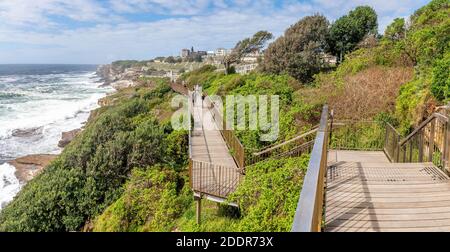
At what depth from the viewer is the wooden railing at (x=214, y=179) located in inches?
348

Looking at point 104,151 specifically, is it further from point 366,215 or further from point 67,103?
point 67,103

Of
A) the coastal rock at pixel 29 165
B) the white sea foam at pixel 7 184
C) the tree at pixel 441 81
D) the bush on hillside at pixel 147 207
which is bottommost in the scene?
the white sea foam at pixel 7 184

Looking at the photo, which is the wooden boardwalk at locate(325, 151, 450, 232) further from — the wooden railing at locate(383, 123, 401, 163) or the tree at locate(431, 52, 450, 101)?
the tree at locate(431, 52, 450, 101)

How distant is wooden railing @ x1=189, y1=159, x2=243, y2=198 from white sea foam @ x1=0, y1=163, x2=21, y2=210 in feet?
38.4

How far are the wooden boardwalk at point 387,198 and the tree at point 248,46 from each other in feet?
108

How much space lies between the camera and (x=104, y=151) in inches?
547

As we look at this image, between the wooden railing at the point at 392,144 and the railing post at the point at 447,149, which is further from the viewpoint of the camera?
the wooden railing at the point at 392,144

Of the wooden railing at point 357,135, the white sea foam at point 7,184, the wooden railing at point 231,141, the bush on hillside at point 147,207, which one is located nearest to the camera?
the wooden railing at point 357,135

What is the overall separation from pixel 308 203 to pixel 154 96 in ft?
104

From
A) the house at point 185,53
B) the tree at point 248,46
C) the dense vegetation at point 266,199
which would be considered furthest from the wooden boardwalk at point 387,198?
the house at point 185,53

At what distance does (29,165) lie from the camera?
20875mm

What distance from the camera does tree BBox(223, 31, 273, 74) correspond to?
38234 mm

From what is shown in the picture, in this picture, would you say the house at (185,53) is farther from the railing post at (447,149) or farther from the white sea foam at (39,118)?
the railing post at (447,149)
